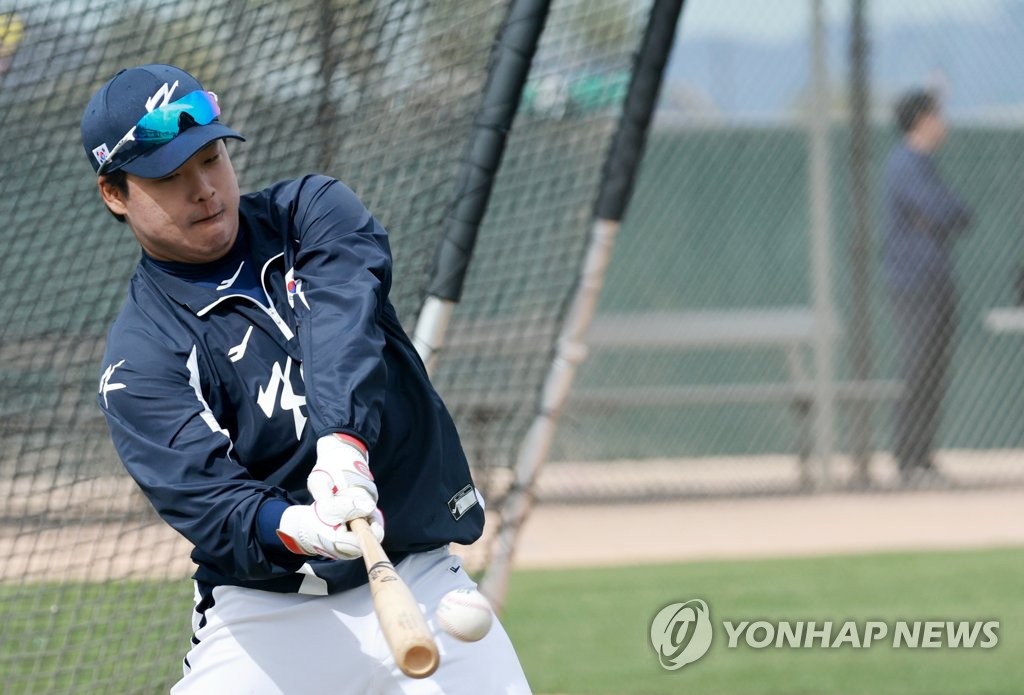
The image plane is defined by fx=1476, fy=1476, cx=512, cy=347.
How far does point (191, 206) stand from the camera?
2672 millimetres

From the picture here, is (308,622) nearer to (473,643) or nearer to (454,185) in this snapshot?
(473,643)

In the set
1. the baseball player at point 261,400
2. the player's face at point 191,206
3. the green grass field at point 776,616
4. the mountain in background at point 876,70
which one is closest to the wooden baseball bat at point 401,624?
the baseball player at point 261,400

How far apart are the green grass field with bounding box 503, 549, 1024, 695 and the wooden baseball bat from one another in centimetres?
297

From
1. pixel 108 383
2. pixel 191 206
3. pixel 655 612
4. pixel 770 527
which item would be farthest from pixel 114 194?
pixel 770 527

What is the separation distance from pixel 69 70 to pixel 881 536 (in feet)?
18.6

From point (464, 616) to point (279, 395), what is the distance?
0.57 m

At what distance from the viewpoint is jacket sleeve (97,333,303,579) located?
246 centimetres

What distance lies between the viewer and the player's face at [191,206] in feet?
8.73

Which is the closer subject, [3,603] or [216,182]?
[216,182]

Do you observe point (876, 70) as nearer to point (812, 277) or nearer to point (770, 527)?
point (812, 277)

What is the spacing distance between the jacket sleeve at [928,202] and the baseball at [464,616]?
739 centimetres

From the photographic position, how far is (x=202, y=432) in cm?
251

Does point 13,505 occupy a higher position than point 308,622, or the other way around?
point 308,622

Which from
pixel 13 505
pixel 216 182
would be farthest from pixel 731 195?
pixel 216 182
